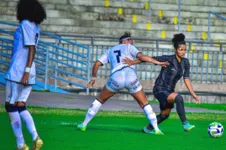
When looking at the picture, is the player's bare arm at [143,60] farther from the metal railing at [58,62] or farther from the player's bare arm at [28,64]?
the metal railing at [58,62]

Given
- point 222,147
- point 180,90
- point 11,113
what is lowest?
point 180,90

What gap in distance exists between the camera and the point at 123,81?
14820 millimetres

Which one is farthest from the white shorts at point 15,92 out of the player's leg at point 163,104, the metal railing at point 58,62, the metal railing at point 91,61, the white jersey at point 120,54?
the metal railing at point 91,61

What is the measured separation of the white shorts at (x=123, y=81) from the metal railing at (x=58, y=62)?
10.5 metres

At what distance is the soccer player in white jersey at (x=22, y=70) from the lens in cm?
1048

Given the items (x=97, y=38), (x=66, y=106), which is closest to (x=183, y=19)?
(x=97, y=38)

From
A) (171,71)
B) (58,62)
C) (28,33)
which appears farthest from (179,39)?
(58,62)

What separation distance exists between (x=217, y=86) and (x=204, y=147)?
1497cm

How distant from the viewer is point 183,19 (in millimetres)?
32438

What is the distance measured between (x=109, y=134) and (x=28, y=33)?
13.4 feet

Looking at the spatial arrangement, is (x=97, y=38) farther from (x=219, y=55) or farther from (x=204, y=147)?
(x=204, y=147)

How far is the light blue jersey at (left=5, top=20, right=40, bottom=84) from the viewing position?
10484mm

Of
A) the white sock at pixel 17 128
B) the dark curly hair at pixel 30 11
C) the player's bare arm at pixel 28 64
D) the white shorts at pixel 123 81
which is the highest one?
the dark curly hair at pixel 30 11

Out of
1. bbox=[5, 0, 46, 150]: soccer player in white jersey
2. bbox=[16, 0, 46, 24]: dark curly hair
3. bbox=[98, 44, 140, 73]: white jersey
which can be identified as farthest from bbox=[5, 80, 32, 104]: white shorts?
bbox=[98, 44, 140, 73]: white jersey
